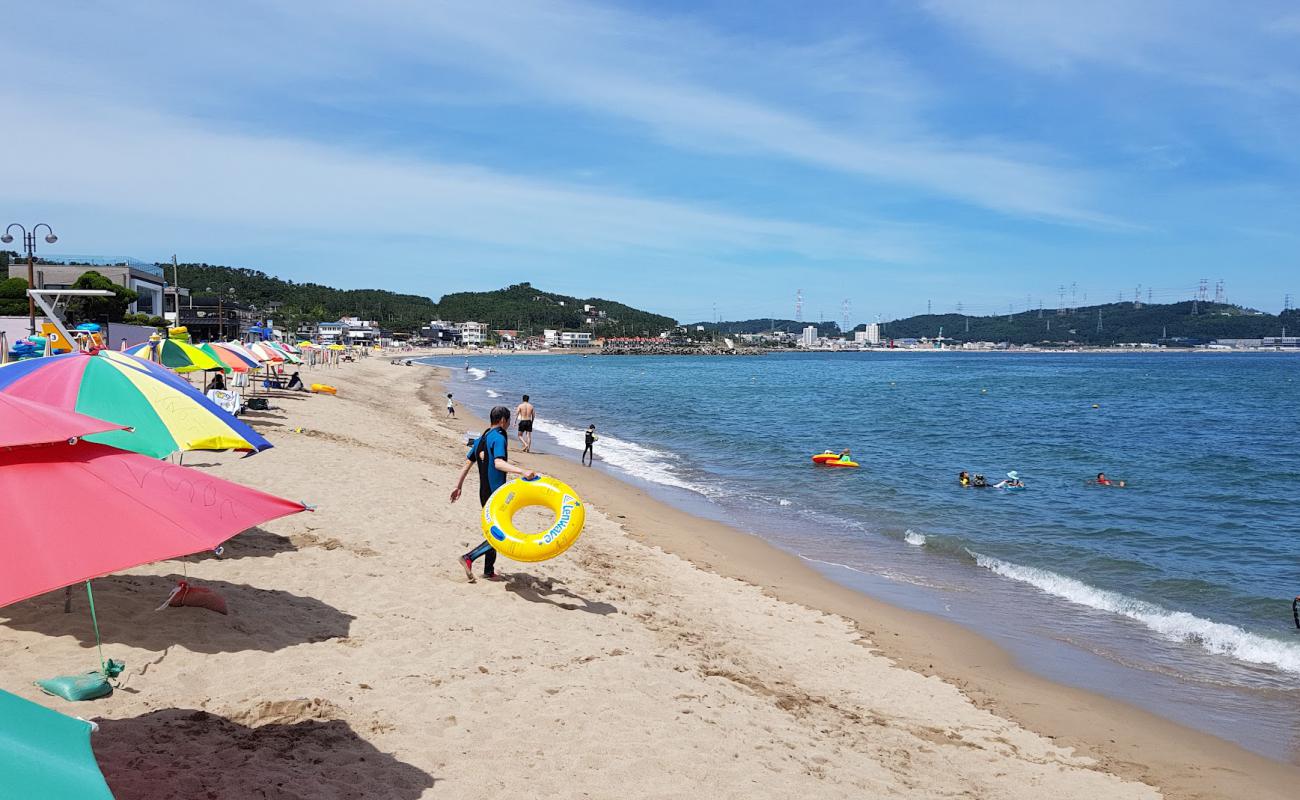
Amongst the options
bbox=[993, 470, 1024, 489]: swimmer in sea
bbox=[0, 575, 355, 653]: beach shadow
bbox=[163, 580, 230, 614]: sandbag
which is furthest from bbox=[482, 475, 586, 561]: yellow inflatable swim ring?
bbox=[993, 470, 1024, 489]: swimmer in sea

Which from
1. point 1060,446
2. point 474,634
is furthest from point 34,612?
point 1060,446

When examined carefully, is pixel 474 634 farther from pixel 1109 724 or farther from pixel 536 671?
pixel 1109 724

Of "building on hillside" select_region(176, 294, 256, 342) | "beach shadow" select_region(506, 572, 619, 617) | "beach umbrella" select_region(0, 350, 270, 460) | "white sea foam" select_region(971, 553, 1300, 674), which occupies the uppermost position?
"building on hillside" select_region(176, 294, 256, 342)

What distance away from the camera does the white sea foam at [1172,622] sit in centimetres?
1019

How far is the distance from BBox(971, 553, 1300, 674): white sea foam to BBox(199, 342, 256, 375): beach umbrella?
15794 millimetres

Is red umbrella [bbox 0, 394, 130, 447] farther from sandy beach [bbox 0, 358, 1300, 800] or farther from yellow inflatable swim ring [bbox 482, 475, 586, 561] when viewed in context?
yellow inflatable swim ring [bbox 482, 475, 586, 561]

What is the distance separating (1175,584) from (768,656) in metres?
8.24

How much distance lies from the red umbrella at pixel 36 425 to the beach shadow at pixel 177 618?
262cm

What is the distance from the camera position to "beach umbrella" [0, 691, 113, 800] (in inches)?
81.7

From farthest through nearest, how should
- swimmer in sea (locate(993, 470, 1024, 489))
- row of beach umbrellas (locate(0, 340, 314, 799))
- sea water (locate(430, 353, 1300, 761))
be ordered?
swimmer in sea (locate(993, 470, 1024, 489)) → sea water (locate(430, 353, 1300, 761)) → row of beach umbrellas (locate(0, 340, 314, 799))

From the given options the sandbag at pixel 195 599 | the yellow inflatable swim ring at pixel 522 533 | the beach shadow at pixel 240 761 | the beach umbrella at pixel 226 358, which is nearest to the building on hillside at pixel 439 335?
the beach umbrella at pixel 226 358

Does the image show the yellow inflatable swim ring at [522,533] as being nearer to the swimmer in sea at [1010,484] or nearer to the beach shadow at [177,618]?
the beach shadow at [177,618]

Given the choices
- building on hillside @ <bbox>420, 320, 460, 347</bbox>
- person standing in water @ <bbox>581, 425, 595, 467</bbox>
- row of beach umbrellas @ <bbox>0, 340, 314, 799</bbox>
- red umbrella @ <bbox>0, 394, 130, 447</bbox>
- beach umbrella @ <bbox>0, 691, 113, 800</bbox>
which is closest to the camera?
beach umbrella @ <bbox>0, 691, 113, 800</bbox>

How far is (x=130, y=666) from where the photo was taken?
5.65m
